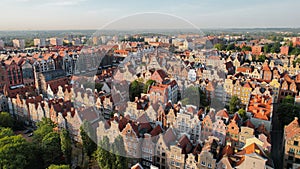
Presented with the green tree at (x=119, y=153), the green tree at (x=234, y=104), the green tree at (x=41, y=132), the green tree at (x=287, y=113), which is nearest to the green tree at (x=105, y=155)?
the green tree at (x=119, y=153)

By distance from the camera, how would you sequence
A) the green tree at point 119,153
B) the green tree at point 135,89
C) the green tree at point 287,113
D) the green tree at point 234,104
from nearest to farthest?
the green tree at point 119,153, the green tree at point 287,113, the green tree at point 234,104, the green tree at point 135,89

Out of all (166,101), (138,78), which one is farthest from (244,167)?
(138,78)

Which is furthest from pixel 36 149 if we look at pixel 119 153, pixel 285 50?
pixel 285 50

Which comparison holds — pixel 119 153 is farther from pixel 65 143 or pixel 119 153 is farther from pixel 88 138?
pixel 65 143

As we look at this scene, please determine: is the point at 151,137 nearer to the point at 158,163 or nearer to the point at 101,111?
the point at 158,163

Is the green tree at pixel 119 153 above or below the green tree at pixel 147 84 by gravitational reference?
below

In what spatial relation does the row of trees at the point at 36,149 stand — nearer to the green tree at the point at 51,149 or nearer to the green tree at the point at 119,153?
the green tree at the point at 51,149

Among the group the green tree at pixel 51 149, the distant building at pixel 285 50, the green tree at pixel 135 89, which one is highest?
the distant building at pixel 285 50
